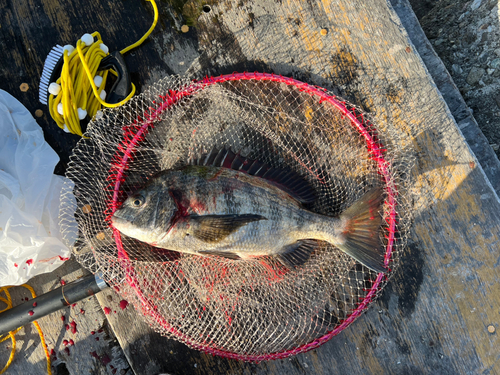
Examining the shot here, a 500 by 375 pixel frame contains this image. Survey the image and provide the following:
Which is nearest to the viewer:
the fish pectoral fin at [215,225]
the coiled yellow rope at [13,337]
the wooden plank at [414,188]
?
the fish pectoral fin at [215,225]

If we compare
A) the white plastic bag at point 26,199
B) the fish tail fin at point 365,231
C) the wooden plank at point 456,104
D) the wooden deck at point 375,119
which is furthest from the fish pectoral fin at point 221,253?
the wooden plank at point 456,104

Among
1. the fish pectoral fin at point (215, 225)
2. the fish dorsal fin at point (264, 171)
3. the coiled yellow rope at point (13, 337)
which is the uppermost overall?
the fish dorsal fin at point (264, 171)

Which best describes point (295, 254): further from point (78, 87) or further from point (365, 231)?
point (78, 87)

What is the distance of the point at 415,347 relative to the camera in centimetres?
270

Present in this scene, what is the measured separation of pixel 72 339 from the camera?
10.1 feet

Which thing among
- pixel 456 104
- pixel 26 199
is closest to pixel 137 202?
pixel 26 199

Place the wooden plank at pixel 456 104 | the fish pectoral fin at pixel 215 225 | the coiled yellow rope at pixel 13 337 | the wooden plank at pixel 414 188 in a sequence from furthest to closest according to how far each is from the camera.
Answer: the coiled yellow rope at pixel 13 337
the wooden plank at pixel 456 104
the wooden plank at pixel 414 188
the fish pectoral fin at pixel 215 225

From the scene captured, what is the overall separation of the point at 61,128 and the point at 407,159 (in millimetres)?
3333

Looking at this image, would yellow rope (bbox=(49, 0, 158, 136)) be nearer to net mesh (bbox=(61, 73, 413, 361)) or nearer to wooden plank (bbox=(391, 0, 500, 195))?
net mesh (bbox=(61, 73, 413, 361))

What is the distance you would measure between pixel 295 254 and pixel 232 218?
662 millimetres

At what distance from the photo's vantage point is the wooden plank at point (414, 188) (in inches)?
104

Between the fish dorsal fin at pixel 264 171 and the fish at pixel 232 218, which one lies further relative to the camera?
the fish dorsal fin at pixel 264 171

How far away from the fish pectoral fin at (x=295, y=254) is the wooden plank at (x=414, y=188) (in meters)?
0.87

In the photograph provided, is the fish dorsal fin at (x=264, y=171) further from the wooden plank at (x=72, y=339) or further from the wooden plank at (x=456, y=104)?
the wooden plank at (x=72, y=339)
